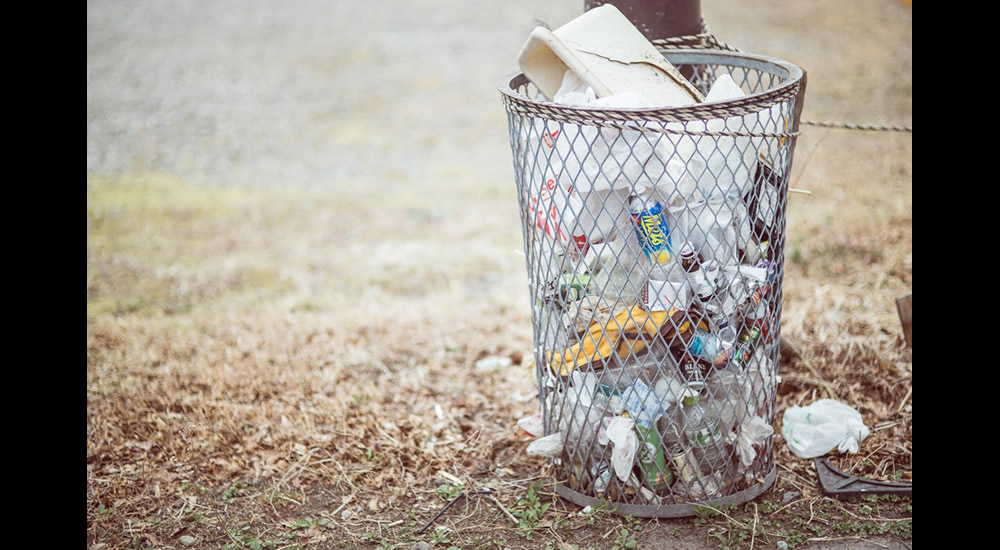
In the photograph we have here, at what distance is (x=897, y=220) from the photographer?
425 cm

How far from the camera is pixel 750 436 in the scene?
7.34 ft

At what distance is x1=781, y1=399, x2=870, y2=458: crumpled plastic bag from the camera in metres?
2.50

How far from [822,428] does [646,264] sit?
95 centimetres

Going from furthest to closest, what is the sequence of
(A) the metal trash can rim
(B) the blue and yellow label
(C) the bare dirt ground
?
(C) the bare dirt ground, (B) the blue and yellow label, (A) the metal trash can rim

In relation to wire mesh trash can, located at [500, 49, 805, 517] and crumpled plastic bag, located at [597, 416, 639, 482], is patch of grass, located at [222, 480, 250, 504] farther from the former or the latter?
crumpled plastic bag, located at [597, 416, 639, 482]

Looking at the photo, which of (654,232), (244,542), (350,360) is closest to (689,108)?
(654,232)

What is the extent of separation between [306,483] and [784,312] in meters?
1.99

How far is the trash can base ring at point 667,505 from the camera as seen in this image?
7.20 ft

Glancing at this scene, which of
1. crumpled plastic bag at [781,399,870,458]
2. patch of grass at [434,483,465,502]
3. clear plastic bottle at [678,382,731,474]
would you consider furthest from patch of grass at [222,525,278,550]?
crumpled plastic bag at [781,399,870,458]

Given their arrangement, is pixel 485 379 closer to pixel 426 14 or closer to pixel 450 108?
pixel 450 108

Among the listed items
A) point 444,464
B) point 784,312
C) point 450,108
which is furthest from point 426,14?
point 444,464

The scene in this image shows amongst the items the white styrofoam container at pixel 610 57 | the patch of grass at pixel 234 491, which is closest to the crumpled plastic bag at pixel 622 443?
the white styrofoam container at pixel 610 57

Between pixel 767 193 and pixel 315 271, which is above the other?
pixel 767 193

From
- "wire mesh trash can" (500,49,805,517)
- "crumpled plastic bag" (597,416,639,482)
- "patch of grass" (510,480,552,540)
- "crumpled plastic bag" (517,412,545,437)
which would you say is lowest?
"patch of grass" (510,480,552,540)
